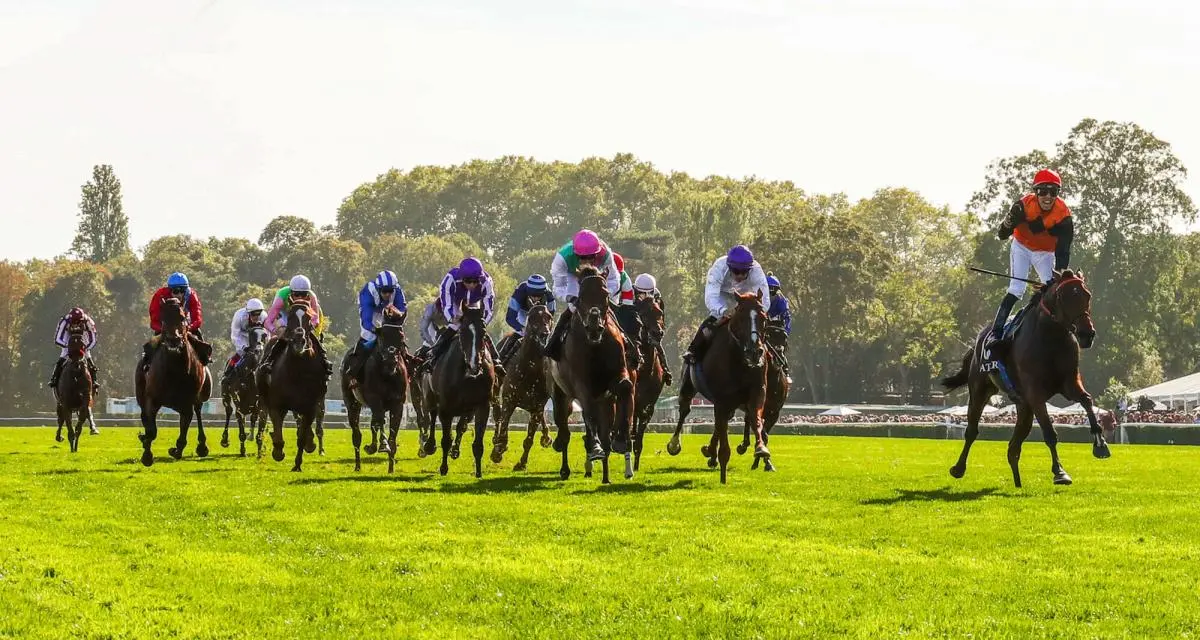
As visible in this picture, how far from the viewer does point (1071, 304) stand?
61.4 ft

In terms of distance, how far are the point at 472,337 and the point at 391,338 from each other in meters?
2.84

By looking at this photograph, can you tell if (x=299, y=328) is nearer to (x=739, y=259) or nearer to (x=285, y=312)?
(x=285, y=312)

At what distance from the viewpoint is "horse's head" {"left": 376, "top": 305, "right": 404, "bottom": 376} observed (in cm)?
2403

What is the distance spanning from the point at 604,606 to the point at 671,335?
111 meters

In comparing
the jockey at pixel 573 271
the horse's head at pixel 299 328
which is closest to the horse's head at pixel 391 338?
the horse's head at pixel 299 328

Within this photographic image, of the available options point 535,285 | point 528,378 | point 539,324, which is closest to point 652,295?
point 535,285

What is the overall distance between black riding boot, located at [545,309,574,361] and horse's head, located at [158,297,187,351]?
22.9 feet

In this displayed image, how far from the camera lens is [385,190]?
15025 centimetres

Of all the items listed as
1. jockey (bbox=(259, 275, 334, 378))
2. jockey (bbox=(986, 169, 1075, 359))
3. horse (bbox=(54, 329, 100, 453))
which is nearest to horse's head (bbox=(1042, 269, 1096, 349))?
jockey (bbox=(986, 169, 1075, 359))

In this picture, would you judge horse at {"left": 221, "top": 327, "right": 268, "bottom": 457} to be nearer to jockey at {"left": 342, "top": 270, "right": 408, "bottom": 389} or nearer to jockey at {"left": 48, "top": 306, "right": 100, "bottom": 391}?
jockey at {"left": 48, "top": 306, "right": 100, "bottom": 391}

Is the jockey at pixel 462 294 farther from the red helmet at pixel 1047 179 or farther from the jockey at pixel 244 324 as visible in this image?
the jockey at pixel 244 324

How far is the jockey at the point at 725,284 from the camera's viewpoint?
69.8 feet

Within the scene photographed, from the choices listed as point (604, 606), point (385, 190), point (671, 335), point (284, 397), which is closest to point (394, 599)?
point (604, 606)

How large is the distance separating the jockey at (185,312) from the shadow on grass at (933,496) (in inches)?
448
